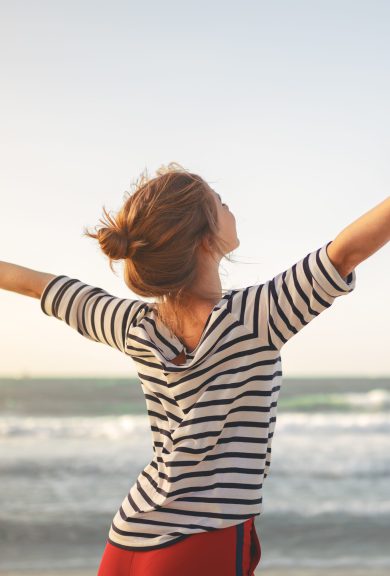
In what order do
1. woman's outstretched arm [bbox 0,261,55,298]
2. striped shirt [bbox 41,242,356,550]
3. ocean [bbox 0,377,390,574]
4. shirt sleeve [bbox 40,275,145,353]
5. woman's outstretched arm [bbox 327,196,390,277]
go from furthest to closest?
ocean [bbox 0,377,390,574] < woman's outstretched arm [bbox 0,261,55,298] < shirt sleeve [bbox 40,275,145,353] < striped shirt [bbox 41,242,356,550] < woman's outstretched arm [bbox 327,196,390,277]

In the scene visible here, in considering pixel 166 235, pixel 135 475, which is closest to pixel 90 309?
pixel 166 235

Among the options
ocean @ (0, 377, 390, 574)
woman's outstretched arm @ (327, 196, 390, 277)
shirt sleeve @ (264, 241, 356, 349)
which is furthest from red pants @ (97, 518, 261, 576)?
ocean @ (0, 377, 390, 574)

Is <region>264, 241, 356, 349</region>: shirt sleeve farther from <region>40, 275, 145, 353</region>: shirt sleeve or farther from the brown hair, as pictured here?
<region>40, 275, 145, 353</region>: shirt sleeve

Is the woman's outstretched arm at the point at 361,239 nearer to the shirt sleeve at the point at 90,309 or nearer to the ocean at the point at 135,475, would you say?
the shirt sleeve at the point at 90,309

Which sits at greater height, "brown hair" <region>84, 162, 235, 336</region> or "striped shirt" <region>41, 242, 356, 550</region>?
"brown hair" <region>84, 162, 235, 336</region>

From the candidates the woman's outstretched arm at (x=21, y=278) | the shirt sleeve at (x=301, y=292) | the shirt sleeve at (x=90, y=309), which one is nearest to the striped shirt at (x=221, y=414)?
the shirt sleeve at (x=301, y=292)

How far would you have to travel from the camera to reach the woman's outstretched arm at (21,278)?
1.66 meters

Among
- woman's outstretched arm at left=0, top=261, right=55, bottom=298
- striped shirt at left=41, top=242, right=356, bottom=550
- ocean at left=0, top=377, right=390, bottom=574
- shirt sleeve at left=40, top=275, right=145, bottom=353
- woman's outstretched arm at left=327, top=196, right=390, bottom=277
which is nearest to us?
woman's outstretched arm at left=327, top=196, right=390, bottom=277

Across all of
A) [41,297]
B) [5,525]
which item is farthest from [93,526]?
[41,297]

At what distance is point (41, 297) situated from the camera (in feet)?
5.48

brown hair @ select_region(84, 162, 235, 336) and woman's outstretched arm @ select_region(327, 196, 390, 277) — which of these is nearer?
woman's outstretched arm @ select_region(327, 196, 390, 277)

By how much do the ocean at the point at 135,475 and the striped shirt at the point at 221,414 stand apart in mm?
4072

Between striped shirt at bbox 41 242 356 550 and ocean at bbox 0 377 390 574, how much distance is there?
4072mm

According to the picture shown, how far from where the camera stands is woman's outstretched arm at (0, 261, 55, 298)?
1662 mm
